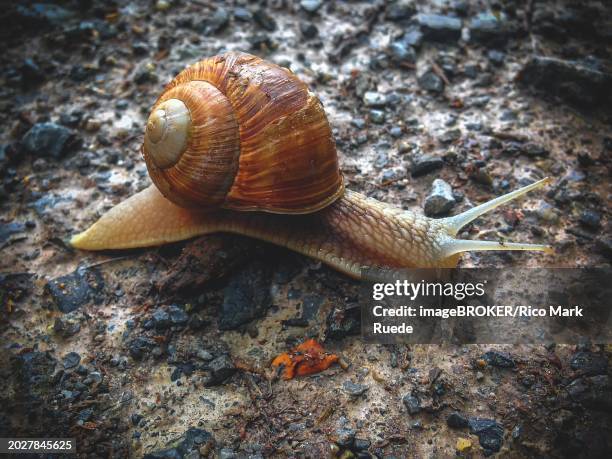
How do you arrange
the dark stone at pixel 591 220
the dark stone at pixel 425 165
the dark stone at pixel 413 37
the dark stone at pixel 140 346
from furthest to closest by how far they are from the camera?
the dark stone at pixel 413 37, the dark stone at pixel 425 165, the dark stone at pixel 591 220, the dark stone at pixel 140 346

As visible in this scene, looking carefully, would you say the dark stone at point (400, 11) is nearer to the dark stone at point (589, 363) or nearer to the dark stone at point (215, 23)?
the dark stone at point (215, 23)

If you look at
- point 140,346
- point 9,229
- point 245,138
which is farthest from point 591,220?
point 9,229

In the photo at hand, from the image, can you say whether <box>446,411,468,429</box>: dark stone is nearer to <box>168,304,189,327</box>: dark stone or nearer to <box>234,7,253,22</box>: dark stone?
<box>168,304,189,327</box>: dark stone

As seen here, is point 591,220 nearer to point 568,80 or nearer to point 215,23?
point 568,80

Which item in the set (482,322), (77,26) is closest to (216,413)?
(482,322)

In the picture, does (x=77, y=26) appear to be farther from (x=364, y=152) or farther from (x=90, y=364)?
(x=90, y=364)

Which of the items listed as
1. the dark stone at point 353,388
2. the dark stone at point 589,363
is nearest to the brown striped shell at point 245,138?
the dark stone at point 353,388

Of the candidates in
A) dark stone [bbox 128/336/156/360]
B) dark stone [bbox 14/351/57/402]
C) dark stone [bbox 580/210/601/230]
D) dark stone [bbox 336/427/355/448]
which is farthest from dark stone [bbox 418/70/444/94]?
dark stone [bbox 14/351/57/402]
